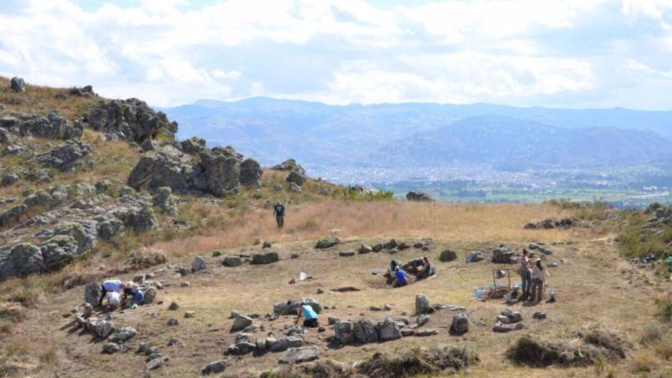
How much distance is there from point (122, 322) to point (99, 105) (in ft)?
134

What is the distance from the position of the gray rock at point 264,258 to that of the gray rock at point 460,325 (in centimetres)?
1322

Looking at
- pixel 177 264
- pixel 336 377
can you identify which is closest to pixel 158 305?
pixel 177 264

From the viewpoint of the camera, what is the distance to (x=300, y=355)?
56.8 feet

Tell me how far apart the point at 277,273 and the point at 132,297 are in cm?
671

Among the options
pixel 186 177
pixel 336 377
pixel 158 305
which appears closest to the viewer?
pixel 336 377

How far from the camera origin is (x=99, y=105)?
58406 mm

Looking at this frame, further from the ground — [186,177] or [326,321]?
[186,177]

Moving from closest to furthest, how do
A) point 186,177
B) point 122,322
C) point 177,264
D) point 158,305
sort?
point 122,322 < point 158,305 < point 177,264 < point 186,177

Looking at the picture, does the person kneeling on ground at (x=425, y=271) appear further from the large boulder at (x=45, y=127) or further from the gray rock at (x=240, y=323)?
the large boulder at (x=45, y=127)

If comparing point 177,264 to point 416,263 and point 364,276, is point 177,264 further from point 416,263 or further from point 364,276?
point 416,263

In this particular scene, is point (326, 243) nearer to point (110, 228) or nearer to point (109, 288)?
point (110, 228)

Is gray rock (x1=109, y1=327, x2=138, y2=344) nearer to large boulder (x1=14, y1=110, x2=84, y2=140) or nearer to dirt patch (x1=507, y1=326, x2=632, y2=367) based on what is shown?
dirt patch (x1=507, y1=326, x2=632, y2=367)

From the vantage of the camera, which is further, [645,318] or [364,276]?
[364,276]

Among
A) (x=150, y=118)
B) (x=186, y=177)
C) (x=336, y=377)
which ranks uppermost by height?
(x=150, y=118)
